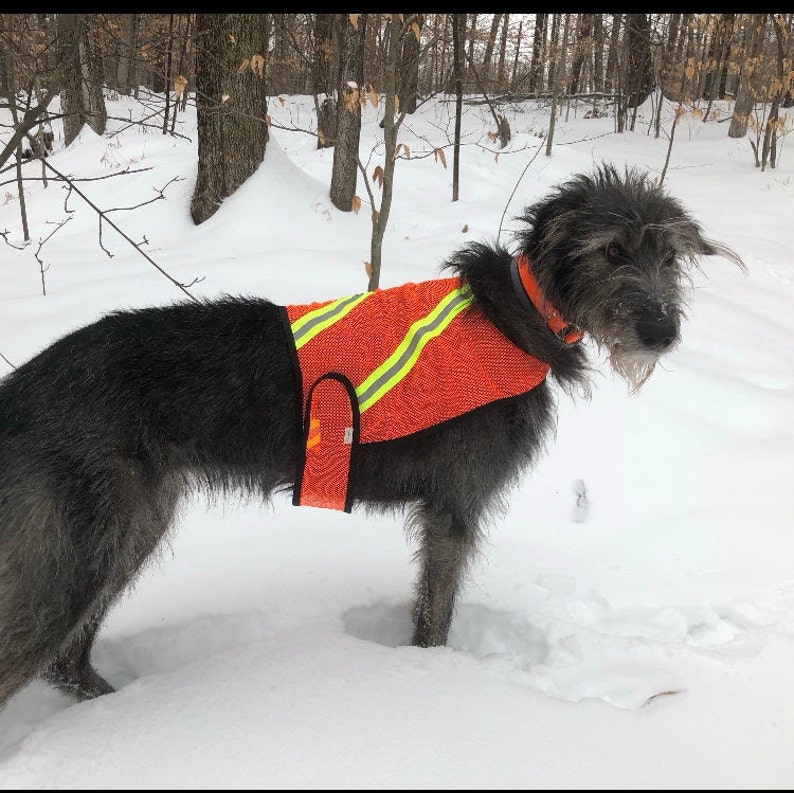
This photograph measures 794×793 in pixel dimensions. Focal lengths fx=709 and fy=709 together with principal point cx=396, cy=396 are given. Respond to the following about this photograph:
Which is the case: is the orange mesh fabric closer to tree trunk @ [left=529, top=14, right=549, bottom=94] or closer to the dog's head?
the dog's head

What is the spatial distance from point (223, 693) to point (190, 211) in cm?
637

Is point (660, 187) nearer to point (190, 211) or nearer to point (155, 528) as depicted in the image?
point (155, 528)

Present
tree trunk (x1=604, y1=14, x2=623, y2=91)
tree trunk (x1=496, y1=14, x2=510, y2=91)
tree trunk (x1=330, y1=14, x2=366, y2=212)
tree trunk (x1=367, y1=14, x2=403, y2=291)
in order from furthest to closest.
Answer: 1. tree trunk (x1=604, y1=14, x2=623, y2=91)
2. tree trunk (x1=496, y1=14, x2=510, y2=91)
3. tree trunk (x1=330, y1=14, x2=366, y2=212)
4. tree trunk (x1=367, y1=14, x2=403, y2=291)

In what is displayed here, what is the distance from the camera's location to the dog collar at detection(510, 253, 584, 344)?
2672 mm

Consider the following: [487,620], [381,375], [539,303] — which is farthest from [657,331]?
[487,620]

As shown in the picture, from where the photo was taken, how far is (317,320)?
2.61 m

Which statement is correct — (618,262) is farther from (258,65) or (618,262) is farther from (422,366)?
(258,65)

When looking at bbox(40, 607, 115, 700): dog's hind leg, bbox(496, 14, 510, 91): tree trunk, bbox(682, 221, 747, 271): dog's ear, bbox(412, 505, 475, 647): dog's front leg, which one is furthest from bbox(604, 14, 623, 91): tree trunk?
bbox(40, 607, 115, 700): dog's hind leg

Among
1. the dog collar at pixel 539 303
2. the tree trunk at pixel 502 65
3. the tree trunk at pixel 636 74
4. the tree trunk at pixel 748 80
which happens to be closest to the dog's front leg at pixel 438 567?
the dog collar at pixel 539 303

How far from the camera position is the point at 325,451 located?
2.53 meters

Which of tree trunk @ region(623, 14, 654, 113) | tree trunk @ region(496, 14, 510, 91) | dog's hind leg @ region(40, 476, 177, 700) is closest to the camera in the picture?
dog's hind leg @ region(40, 476, 177, 700)

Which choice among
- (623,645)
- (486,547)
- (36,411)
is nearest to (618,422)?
(486,547)

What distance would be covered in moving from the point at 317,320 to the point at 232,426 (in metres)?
0.50

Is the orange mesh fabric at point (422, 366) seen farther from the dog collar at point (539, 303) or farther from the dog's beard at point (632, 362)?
the dog's beard at point (632, 362)
